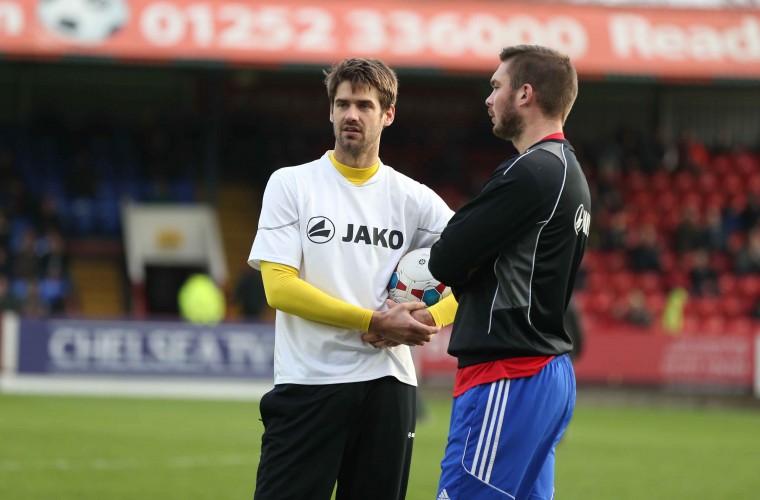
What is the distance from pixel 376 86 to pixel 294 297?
862 mm

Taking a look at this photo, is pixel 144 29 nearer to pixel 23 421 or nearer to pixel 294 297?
pixel 23 421

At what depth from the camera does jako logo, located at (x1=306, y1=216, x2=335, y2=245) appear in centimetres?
496

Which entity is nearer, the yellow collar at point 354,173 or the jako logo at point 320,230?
the jako logo at point 320,230

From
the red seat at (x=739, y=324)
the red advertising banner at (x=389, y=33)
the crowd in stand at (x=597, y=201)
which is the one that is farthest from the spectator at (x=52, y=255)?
the red seat at (x=739, y=324)

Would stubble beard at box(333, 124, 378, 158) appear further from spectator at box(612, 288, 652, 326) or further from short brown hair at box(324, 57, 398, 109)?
spectator at box(612, 288, 652, 326)

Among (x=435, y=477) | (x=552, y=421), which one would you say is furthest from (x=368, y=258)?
(x=435, y=477)

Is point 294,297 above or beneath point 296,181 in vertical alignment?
beneath

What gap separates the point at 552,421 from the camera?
453cm

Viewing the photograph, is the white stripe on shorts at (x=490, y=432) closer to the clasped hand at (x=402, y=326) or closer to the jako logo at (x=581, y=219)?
the clasped hand at (x=402, y=326)

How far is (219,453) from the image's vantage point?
12227 millimetres

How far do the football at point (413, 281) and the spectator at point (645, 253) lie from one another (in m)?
21.2

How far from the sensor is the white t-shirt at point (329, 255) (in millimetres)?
4957

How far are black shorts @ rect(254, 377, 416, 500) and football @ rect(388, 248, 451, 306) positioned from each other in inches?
13.1

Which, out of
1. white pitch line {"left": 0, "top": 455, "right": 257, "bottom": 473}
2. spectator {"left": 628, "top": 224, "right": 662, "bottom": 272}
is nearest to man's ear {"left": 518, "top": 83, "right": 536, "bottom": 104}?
white pitch line {"left": 0, "top": 455, "right": 257, "bottom": 473}
